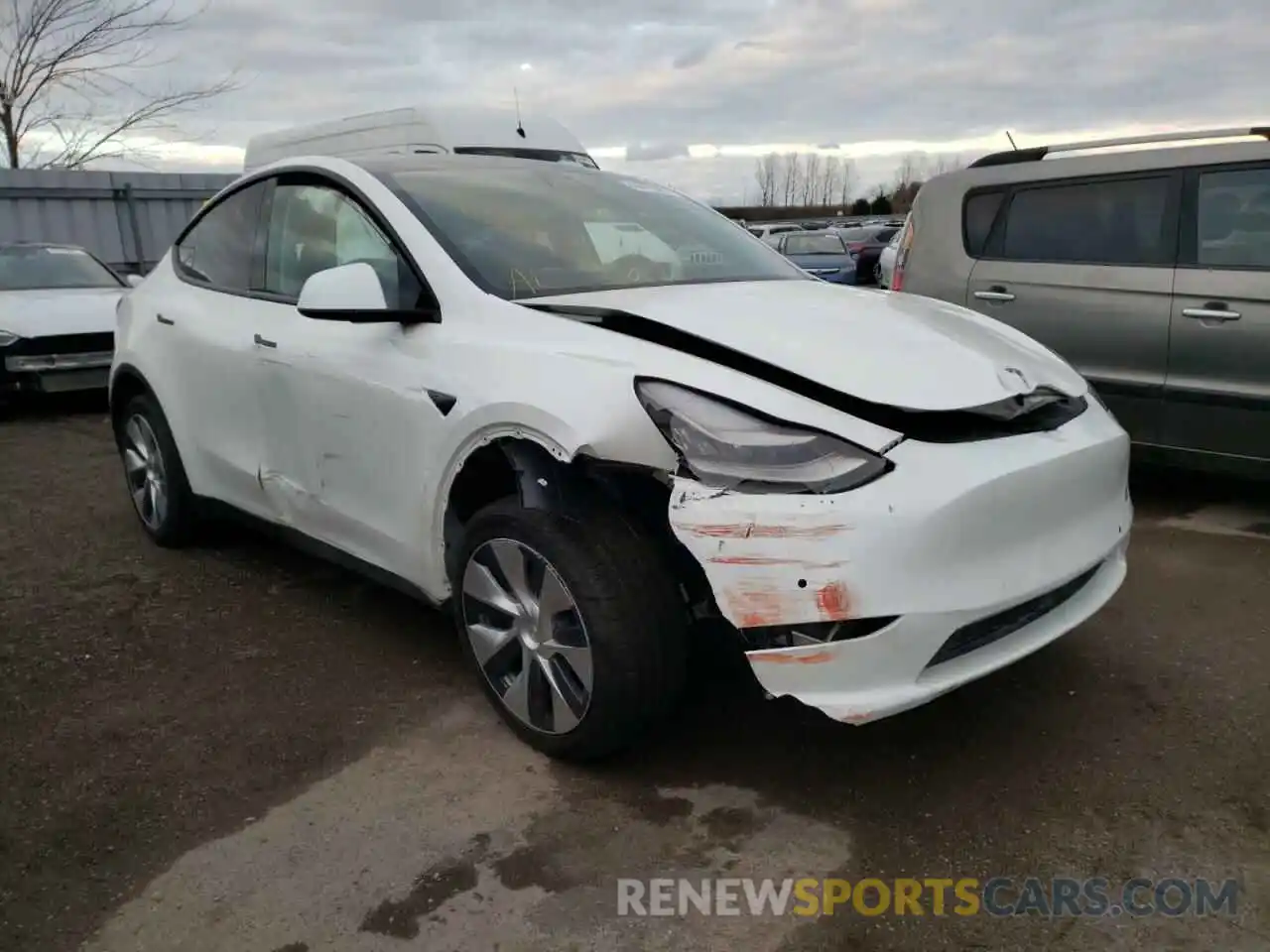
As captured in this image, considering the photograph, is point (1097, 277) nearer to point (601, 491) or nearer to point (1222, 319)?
point (1222, 319)

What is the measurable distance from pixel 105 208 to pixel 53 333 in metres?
6.79

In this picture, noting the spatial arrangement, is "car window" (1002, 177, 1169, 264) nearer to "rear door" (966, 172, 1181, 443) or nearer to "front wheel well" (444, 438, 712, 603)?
"rear door" (966, 172, 1181, 443)

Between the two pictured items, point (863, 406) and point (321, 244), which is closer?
point (863, 406)

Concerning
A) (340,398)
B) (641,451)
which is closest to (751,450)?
(641,451)

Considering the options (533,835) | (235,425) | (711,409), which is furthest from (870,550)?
(235,425)

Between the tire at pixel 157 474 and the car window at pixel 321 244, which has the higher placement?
the car window at pixel 321 244

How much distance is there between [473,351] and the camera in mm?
2832

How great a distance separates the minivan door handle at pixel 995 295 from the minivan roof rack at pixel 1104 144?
71cm

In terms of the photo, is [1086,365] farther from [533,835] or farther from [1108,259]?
[533,835]

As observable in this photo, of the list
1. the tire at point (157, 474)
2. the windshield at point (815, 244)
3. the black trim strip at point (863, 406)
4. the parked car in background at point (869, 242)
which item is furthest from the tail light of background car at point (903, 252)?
the windshield at point (815, 244)

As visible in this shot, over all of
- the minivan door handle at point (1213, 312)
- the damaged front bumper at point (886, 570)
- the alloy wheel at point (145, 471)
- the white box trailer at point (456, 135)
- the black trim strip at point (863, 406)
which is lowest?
the alloy wheel at point (145, 471)

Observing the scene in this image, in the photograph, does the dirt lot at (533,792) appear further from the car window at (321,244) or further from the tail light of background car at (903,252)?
the tail light of background car at (903,252)

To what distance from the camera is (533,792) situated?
2688 millimetres

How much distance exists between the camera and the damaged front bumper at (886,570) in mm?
2207
